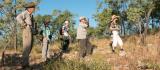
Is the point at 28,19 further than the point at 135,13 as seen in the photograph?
No

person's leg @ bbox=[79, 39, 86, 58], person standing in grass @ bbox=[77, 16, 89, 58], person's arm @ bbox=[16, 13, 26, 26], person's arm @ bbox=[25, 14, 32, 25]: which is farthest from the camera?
person standing in grass @ bbox=[77, 16, 89, 58]

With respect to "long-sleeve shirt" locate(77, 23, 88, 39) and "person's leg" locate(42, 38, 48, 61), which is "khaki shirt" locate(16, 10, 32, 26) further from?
"long-sleeve shirt" locate(77, 23, 88, 39)

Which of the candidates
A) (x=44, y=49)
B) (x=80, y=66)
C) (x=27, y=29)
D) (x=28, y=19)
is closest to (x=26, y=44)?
(x=27, y=29)

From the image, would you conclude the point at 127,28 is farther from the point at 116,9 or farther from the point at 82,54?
the point at 82,54

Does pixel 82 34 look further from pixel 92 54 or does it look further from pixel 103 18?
pixel 103 18

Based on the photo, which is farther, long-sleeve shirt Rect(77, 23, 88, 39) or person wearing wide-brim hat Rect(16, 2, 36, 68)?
long-sleeve shirt Rect(77, 23, 88, 39)

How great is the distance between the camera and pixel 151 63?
31.7ft

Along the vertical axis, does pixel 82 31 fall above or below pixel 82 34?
above

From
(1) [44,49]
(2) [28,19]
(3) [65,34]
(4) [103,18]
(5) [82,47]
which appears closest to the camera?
(2) [28,19]

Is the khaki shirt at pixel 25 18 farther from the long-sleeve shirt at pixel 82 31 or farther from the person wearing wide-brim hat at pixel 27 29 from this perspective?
the long-sleeve shirt at pixel 82 31

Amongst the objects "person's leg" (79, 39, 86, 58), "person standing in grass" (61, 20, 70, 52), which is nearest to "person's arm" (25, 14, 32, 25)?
"person's leg" (79, 39, 86, 58)

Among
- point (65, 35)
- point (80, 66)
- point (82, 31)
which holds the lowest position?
point (80, 66)

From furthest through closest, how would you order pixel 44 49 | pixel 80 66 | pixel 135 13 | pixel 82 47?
1. pixel 135 13
2. pixel 82 47
3. pixel 44 49
4. pixel 80 66

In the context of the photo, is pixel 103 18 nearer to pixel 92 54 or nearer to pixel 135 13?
pixel 135 13
